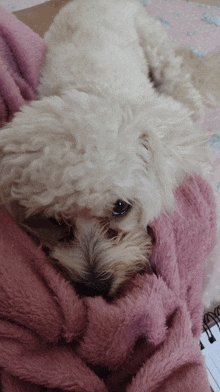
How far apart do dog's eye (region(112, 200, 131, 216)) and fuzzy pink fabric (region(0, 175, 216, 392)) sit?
0.59ft

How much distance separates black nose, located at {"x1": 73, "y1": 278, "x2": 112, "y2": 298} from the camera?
0.61 metres

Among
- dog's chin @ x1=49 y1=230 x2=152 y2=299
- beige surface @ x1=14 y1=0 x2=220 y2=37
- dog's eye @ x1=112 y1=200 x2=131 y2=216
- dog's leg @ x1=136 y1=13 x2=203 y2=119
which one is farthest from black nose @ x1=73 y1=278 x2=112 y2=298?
beige surface @ x1=14 y1=0 x2=220 y2=37

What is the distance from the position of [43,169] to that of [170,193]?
0.32 meters

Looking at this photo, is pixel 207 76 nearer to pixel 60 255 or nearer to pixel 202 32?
pixel 202 32

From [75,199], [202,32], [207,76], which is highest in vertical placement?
[202,32]

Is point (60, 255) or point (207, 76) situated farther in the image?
point (207, 76)

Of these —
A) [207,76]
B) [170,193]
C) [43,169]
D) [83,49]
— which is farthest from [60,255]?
[207,76]

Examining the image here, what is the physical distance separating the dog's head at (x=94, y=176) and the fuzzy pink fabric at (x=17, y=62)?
293 millimetres

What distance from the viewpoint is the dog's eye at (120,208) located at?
2.27ft

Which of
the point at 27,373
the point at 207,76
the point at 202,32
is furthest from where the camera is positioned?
the point at 202,32

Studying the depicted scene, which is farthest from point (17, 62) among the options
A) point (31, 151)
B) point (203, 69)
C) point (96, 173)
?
point (203, 69)

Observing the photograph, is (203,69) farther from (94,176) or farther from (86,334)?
(86,334)

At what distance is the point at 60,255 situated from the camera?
0.66 metres

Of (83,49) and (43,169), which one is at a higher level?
(83,49)
